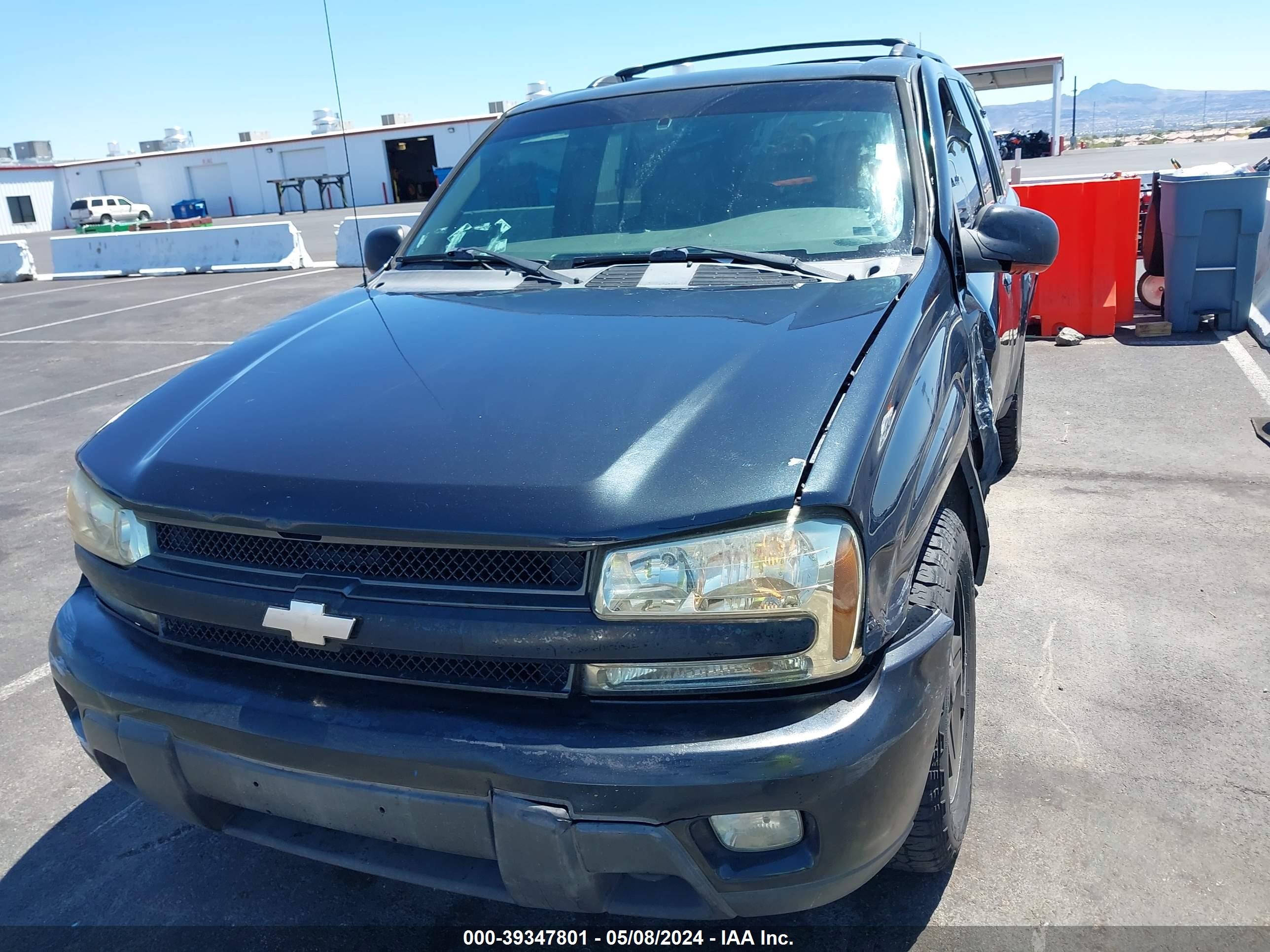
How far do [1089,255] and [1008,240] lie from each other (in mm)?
5921

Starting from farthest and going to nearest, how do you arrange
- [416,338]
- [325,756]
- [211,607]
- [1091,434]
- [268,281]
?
[268,281]
[1091,434]
[416,338]
[211,607]
[325,756]

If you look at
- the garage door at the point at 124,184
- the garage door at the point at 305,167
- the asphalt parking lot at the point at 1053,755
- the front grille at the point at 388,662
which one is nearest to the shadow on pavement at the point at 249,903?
the asphalt parking lot at the point at 1053,755

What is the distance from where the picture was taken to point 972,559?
2748mm

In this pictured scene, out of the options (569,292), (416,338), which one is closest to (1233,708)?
(569,292)

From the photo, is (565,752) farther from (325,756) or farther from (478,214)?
(478,214)

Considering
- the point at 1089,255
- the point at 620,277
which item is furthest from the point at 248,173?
the point at 620,277

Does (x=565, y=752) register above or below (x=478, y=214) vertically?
below

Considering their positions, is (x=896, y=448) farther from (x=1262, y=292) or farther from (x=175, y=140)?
(x=175, y=140)

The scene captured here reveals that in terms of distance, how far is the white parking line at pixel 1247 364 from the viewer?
639 cm

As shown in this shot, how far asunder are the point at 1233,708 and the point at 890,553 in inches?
70.9

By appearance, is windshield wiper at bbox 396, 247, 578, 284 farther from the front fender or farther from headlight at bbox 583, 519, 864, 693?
headlight at bbox 583, 519, 864, 693

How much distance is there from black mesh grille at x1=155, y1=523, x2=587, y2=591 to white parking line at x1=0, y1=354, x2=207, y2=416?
596 centimetres

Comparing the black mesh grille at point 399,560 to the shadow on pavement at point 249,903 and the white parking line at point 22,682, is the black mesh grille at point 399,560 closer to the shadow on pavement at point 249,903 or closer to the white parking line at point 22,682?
the shadow on pavement at point 249,903

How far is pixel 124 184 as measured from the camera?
176 ft
